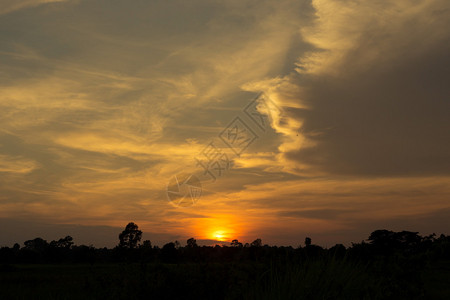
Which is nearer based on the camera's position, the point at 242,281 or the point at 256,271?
the point at 242,281

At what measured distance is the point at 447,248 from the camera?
31.0 ft

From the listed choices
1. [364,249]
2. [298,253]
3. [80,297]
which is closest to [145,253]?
[80,297]

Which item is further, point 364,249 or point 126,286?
point 364,249

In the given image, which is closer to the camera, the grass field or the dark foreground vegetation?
the dark foreground vegetation

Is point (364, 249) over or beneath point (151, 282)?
over

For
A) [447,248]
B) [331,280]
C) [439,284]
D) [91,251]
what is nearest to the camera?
[447,248]

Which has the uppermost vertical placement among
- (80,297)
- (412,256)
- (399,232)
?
(399,232)

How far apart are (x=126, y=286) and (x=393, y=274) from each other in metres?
8.42

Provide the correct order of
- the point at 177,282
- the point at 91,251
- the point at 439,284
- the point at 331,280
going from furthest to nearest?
the point at 439,284
the point at 91,251
the point at 177,282
the point at 331,280

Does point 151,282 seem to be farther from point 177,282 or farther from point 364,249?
point 364,249

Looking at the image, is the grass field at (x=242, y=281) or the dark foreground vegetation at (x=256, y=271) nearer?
the dark foreground vegetation at (x=256, y=271)

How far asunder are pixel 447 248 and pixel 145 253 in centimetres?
962

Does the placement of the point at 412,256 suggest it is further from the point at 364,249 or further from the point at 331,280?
the point at 364,249

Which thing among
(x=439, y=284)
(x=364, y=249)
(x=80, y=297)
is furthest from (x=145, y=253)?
(x=439, y=284)
